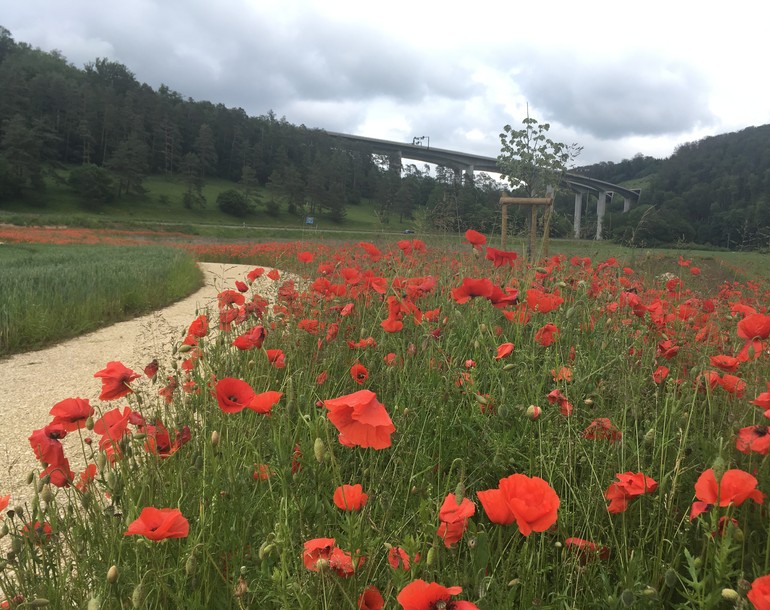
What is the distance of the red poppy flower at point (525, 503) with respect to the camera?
0.83 metres

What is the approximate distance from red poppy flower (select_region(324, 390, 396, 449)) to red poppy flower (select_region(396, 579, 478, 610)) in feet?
0.84

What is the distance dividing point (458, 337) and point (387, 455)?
963mm

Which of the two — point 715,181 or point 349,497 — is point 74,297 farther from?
point 715,181

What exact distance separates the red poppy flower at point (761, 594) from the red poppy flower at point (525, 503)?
10.4 inches

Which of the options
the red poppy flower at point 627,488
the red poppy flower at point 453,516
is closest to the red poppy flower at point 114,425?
the red poppy flower at point 453,516

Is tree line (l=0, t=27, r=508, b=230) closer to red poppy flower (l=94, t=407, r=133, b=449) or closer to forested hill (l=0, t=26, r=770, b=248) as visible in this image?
forested hill (l=0, t=26, r=770, b=248)

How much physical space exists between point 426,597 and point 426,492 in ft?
2.33

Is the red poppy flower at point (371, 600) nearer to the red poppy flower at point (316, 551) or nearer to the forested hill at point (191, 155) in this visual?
the red poppy flower at point (316, 551)

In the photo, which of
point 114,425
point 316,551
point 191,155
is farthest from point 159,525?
point 191,155

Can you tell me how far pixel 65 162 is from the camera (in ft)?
195

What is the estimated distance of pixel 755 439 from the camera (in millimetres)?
1093

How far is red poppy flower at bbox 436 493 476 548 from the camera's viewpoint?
943 mm

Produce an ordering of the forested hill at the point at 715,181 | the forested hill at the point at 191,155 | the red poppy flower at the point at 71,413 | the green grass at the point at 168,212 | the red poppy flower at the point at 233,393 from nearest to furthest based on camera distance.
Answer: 1. the red poppy flower at the point at 233,393
2. the red poppy flower at the point at 71,413
3. the forested hill at the point at 715,181
4. the forested hill at the point at 191,155
5. the green grass at the point at 168,212

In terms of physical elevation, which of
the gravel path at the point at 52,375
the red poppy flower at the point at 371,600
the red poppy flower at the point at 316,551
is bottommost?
the gravel path at the point at 52,375
